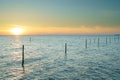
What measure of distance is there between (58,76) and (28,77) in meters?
4.54

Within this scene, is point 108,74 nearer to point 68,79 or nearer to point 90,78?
point 90,78

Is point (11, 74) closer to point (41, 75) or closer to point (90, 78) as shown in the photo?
point (41, 75)

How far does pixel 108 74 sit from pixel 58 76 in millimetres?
8020

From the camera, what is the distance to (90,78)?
2506 cm

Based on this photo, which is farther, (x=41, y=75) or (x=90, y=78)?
(x=41, y=75)

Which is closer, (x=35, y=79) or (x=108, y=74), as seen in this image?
(x=35, y=79)

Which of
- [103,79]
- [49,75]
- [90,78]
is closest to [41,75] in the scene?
[49,75]

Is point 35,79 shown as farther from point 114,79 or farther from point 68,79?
point 114,79

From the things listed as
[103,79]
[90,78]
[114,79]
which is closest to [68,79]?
[90,78]

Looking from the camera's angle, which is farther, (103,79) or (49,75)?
(49,75)

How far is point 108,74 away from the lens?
2730cm

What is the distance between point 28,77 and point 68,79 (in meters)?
6.04

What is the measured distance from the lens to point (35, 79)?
2447cm

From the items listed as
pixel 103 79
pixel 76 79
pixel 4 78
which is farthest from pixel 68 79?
pixel 4 78
